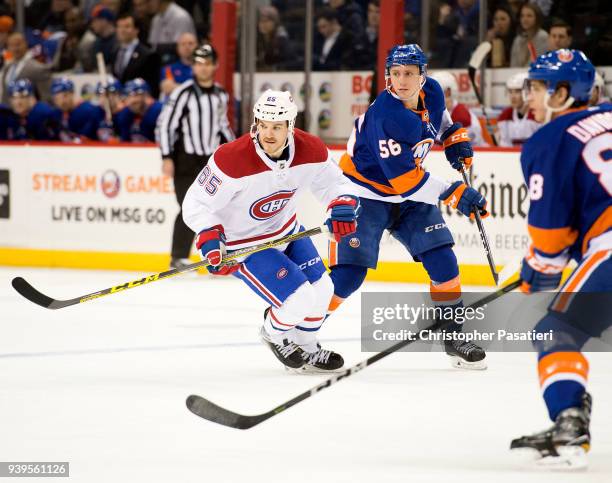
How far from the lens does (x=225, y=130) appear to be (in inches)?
328

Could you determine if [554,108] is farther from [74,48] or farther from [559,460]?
[74,48]

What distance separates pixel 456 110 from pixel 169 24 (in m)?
3.30

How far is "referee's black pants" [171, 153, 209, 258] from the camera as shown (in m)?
8.12

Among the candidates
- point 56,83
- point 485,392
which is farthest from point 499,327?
point 56,83

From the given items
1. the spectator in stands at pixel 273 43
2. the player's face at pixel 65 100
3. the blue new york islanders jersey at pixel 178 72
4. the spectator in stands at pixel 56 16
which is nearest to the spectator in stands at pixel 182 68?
the blue new york islanders jersey at pixel 178 72

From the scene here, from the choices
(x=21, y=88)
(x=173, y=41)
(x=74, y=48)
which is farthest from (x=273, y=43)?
(x=74, y=48)

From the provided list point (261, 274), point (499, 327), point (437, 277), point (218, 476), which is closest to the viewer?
point (218, 476)

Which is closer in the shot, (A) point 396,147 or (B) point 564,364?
(B) point 564,364

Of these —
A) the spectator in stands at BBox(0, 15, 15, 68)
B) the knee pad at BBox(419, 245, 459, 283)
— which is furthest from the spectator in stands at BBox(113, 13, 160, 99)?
the knee pad at BBox(419, 245, 459, 283)

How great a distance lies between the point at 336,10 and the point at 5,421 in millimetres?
5627

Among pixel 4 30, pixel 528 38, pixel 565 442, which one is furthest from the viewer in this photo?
pixel 4 30

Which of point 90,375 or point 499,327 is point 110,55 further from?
point 90,375

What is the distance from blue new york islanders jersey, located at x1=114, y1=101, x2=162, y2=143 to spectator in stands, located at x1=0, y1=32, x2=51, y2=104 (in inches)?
50.8

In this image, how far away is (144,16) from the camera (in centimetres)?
1003
